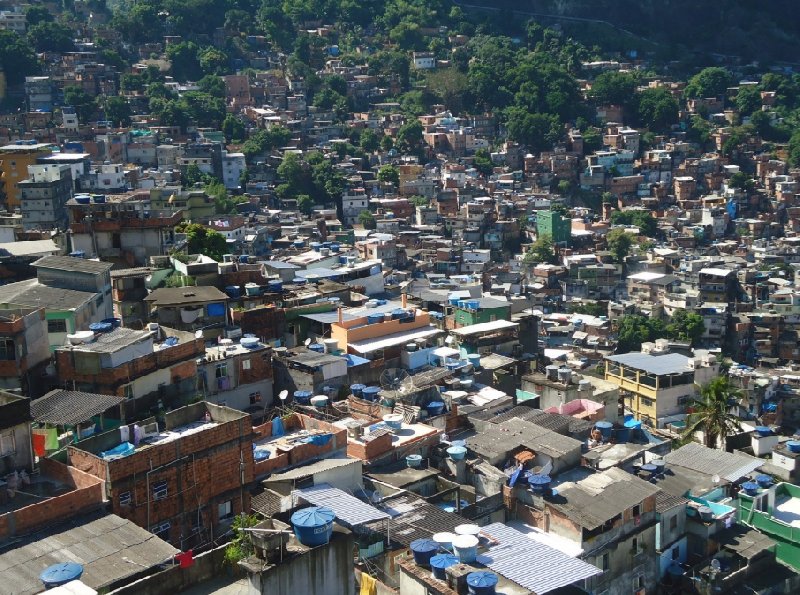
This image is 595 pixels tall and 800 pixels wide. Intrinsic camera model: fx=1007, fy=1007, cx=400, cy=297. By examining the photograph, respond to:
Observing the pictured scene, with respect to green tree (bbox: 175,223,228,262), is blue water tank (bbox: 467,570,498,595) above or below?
below

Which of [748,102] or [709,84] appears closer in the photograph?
[748,102]

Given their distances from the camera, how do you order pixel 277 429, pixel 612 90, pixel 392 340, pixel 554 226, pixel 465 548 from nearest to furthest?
1. pixel 465 548
2. pixel 277 429
3. pixel 392 340
4. pixel 554 226
5. pixel 612 90

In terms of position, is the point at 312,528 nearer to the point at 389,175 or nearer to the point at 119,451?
the point at 119,451

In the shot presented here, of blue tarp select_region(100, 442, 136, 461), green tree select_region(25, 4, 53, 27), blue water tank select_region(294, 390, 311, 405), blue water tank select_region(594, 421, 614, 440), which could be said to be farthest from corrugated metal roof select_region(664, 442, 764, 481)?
green tree select_region(25, 4, 53, 27)

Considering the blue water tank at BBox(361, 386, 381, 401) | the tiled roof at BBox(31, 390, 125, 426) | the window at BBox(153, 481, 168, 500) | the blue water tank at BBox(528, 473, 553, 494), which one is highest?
the tiled roof at BBox(31, 390, 125, 426)

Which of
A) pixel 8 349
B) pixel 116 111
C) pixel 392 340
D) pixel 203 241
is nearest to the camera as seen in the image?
pixel 8 349

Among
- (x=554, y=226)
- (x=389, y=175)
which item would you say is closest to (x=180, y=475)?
(x=554, y=226)

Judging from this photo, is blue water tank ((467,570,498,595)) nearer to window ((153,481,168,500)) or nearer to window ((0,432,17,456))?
window ((153,481,168,500))

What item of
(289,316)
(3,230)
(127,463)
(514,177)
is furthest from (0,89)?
(127,463)
